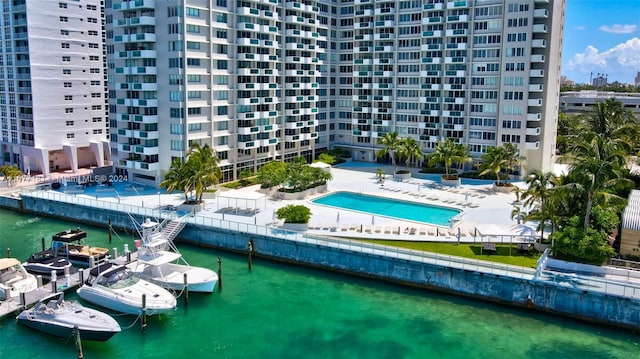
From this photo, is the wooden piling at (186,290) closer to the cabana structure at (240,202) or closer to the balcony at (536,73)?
the cabana structure at (240,202)

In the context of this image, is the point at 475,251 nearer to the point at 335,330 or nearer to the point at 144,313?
the point at 335,330

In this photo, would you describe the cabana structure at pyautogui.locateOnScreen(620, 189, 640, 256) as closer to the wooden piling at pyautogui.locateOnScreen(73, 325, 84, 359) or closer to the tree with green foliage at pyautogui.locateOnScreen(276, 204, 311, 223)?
the tree with green foliage at pyautogui.locateOnScreen(276, 204, 311, 223)

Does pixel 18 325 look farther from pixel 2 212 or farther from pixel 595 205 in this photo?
pixel 595 205

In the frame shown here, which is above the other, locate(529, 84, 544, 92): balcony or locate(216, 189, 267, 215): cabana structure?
locate(529, 84, 544, 92): balcony

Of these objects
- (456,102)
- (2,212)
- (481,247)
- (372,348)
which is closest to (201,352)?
(372,348)

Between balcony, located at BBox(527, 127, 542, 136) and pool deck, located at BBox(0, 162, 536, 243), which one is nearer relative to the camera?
pool deck, located at BBox(0, 162, 536, 243)

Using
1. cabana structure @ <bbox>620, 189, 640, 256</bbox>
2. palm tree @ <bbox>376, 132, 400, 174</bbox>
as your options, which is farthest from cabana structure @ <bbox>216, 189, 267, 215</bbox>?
cabana structure @ <bbox>620, 189, 640, 256</bbox>
